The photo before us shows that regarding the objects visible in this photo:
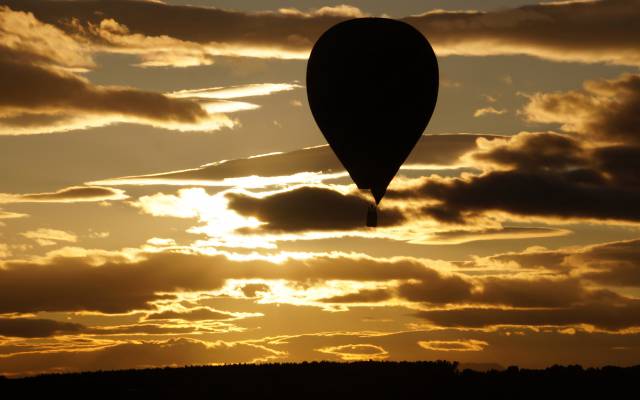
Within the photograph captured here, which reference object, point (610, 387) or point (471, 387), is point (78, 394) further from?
point (610, 387)

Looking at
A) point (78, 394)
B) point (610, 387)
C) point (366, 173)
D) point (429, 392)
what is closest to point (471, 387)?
point (429, 392)

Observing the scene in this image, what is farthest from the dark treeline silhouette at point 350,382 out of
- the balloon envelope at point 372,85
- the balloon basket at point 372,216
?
the balloon envelope at point 372,85

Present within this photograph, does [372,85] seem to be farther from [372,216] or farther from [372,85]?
[372,216]

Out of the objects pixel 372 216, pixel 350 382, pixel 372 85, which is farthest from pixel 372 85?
pixel 350 382

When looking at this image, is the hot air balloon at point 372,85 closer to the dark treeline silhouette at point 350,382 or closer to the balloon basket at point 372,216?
the balloon basket at point 372,216

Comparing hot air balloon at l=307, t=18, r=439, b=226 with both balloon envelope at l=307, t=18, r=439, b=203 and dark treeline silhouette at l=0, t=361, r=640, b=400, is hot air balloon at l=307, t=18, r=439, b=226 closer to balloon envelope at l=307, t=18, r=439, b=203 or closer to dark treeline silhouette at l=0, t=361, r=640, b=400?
balloon envelope at l=307, t=18, r=439, b=203
